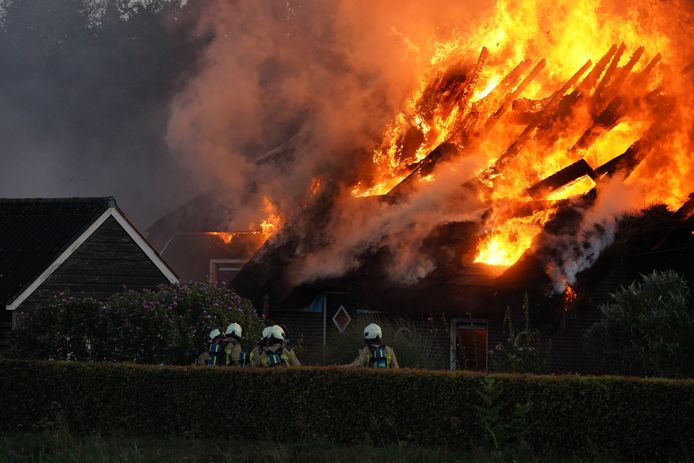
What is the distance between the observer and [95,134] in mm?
61969

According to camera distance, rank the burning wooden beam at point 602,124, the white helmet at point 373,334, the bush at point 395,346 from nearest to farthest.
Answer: the white helmet at point 373,334 → the bush at point 395,346 → the burning wooden beam at point 602,124

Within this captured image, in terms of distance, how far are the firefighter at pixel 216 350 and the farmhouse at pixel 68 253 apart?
7.21 meters

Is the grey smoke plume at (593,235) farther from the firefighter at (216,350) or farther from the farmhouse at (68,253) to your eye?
the farmhouse at (68,253)

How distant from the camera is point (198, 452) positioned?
1530 centimetres

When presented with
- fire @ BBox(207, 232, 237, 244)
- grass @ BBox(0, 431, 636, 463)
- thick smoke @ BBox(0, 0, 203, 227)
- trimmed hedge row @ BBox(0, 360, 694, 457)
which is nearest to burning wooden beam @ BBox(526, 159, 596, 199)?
fire @ BBox(207, 232, 237, 244)

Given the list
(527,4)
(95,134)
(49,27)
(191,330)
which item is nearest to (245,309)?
(191,330)

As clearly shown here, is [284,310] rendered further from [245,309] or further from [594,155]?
[594,155]

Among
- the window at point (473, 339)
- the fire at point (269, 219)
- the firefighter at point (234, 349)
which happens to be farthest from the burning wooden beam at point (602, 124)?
the firefighter at point (234, 349)

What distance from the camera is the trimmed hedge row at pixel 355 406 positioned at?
1416 cm

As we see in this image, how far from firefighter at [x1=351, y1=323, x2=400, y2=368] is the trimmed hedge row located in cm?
165

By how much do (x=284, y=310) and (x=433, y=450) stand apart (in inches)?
519

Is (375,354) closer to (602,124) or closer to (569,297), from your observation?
(569,297)

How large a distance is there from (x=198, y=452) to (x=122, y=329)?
18.2ft

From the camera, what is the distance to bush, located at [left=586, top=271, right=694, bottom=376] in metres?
19.1
